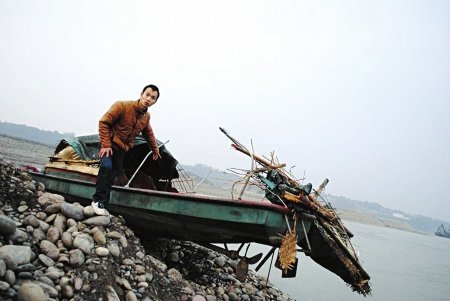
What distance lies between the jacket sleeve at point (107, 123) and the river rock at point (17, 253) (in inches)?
68.4

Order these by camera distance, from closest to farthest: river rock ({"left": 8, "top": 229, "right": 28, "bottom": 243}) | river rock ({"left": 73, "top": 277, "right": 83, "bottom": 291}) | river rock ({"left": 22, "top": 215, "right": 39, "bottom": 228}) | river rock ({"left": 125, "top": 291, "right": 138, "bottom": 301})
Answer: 1. river rock ({"left": 73, "top": 277, "right": 83, "bottom": 291})
2. river rock ({"left": 8, "top": 229, "right": 28, "bottom": 243})
3. river rock ({"left": 125, "top": 291, "right": 138, "bottom": 301})
4. river rock ({"left": 22, "top": 215, "right": 39, "bottom": 228})

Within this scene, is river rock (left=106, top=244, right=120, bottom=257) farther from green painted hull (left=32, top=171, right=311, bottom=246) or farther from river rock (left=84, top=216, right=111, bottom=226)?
green painted hull (left=32, top=171, right=311, bottom=246)

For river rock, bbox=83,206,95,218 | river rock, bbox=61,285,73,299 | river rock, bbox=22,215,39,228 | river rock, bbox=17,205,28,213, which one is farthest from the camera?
river rock, bbox=83,206,95,218

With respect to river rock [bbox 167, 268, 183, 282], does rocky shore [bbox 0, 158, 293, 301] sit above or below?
above

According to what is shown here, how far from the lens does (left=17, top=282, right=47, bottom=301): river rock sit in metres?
2.91

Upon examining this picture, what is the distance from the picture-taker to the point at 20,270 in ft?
10.6

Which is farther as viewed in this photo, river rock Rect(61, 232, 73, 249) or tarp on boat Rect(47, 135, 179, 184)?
tarp on boat Rect(47, 135, 179, 184)

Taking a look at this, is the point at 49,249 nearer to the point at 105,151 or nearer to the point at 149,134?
the point at 105,151

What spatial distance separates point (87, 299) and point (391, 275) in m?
18.6

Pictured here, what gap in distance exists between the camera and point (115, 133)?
4.97 meters

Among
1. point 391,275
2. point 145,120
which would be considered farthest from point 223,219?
point 391,275

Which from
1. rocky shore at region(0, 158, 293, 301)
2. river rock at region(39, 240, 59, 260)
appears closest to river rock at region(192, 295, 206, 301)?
rocky shore at region(0, 158, 293, 301)

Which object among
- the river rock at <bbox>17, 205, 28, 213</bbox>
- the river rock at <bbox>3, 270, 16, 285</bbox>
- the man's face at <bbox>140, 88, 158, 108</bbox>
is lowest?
the river rock at <bbox>3, 270, 16, 285</bbox>

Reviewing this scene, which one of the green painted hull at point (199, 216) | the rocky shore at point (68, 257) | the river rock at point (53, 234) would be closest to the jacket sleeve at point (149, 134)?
the green painted hull at point (199, 216)
